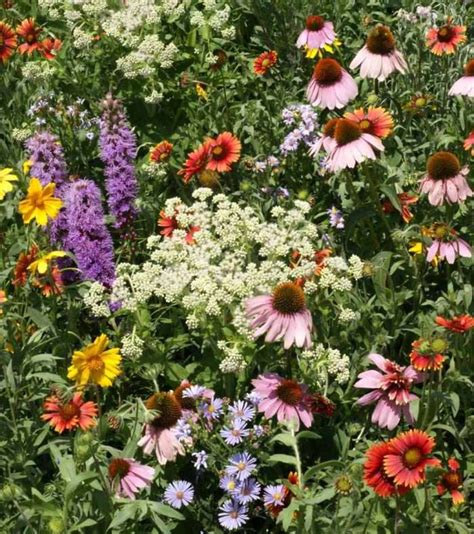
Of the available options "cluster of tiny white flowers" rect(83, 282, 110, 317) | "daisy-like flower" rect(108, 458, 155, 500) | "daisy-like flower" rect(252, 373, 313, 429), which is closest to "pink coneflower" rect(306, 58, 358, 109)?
"cluster of tiny white flowers" rect(83, 282, 110, 317)

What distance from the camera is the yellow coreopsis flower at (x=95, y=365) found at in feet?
9.56

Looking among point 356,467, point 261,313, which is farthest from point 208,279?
point 356,467

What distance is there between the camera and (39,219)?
3436 millimetres

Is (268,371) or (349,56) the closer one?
(268,371)

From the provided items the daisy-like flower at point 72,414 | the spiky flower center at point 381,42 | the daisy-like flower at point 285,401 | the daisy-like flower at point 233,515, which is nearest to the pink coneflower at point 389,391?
the daisy-like flower at point 285,401

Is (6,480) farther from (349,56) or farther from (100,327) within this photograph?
(349,56)

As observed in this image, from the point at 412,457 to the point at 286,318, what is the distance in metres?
0.68

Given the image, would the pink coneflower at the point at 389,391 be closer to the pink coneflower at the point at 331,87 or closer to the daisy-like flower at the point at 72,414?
the daisy-like flower at the point at 72,414

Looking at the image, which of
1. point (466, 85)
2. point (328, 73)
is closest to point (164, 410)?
point (328, 73)

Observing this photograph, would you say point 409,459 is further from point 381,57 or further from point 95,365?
point 381,57

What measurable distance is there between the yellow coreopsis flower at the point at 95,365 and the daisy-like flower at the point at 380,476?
818mm

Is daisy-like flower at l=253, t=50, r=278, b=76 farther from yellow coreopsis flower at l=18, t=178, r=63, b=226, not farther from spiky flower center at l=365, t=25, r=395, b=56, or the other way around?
yellow coreopsis flower at l=18, t=178, r=63, b=226

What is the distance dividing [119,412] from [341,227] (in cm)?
124

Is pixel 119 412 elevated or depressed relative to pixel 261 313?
depressed
